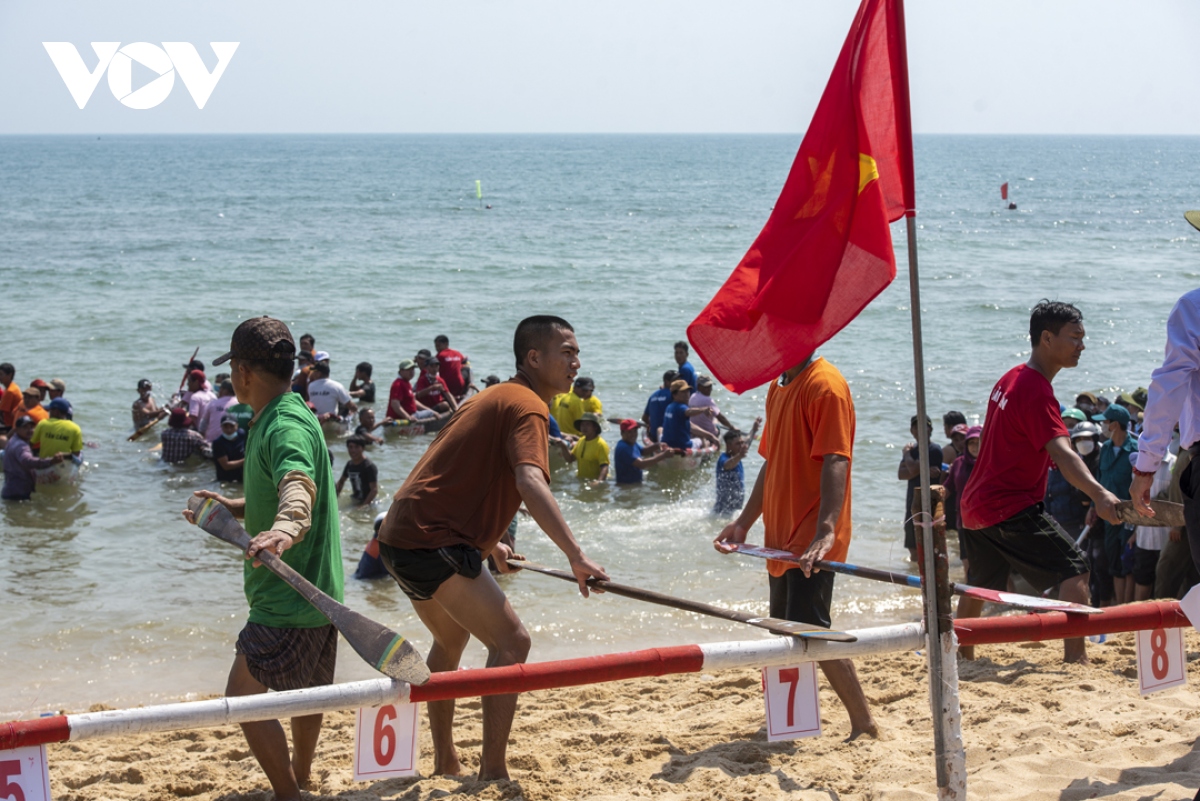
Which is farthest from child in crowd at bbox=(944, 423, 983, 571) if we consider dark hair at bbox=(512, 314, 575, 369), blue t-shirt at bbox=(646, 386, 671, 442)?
blue t-shirt at bbox=(646, 386, 671, 442)

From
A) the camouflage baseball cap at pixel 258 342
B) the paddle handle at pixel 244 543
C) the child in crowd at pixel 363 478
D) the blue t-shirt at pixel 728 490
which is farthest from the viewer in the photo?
the blue t-shirt at pixel 728 490

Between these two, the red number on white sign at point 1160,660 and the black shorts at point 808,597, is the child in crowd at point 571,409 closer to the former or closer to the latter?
the black shorts at point 808,597

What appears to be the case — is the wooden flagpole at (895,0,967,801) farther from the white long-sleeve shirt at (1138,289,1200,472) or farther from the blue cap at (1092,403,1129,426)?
the blue cap at (1092,403,1129,426)

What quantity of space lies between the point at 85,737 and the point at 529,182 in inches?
3757

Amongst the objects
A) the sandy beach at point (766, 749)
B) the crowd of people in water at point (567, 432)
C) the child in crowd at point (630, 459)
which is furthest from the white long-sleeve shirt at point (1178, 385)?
the child in crowd at point (630, 459)

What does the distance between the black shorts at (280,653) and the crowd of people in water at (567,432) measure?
5.31 meters

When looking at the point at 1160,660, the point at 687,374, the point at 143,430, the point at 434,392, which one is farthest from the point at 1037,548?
the point at 143,430

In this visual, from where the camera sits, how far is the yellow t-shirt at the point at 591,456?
12992mm

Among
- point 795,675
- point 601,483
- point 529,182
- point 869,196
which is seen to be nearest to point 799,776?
point 795,675

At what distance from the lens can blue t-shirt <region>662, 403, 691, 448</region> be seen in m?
13.5

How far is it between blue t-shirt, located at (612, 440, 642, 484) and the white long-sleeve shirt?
9580 mm

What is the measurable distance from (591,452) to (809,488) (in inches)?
335

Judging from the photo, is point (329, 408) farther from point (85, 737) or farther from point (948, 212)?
point (948, 212)

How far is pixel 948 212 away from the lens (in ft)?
209
